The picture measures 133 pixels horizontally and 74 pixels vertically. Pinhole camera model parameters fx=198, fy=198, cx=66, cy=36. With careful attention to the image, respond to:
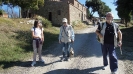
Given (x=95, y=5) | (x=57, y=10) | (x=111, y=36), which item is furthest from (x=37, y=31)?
(x=95, y=5)

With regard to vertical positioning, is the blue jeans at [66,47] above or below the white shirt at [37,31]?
below

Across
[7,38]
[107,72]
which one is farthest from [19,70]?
[7,38]

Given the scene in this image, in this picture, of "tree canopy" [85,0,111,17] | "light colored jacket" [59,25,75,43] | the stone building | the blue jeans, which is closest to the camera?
"light colored jacket" [59,25,75,43]

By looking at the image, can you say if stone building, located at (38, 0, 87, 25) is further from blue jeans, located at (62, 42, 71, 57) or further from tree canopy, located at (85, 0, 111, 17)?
tree canopy, located at (85, 0, 111, 17)

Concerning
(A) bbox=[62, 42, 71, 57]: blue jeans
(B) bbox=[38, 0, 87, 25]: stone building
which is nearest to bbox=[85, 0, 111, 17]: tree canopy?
(B) bbox=[38, 0, 87, 25]: stone building

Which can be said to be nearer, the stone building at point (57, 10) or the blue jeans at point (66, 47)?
the blue jeans at point (66, 47)

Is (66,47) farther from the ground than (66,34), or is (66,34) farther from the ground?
(66,34)

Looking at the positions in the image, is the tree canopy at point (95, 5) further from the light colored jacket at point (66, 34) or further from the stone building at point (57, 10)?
the light colored jacket at point (66, 34)

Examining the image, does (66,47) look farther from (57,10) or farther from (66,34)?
(57,10)

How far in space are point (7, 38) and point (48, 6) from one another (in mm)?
22868

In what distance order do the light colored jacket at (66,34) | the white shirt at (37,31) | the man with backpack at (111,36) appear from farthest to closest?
1. the light colored jacket at (66,34)
2. the white shirt at (37,31)
3. the man with backpack at (111,36)

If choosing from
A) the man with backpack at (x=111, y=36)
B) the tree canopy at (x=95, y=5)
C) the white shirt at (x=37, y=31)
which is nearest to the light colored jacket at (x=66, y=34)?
the white shirt at (x=37, y=31)

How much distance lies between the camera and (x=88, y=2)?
236ft

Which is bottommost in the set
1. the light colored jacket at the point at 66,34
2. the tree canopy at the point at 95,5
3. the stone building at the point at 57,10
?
the light colored jacket at the point at 66,34
